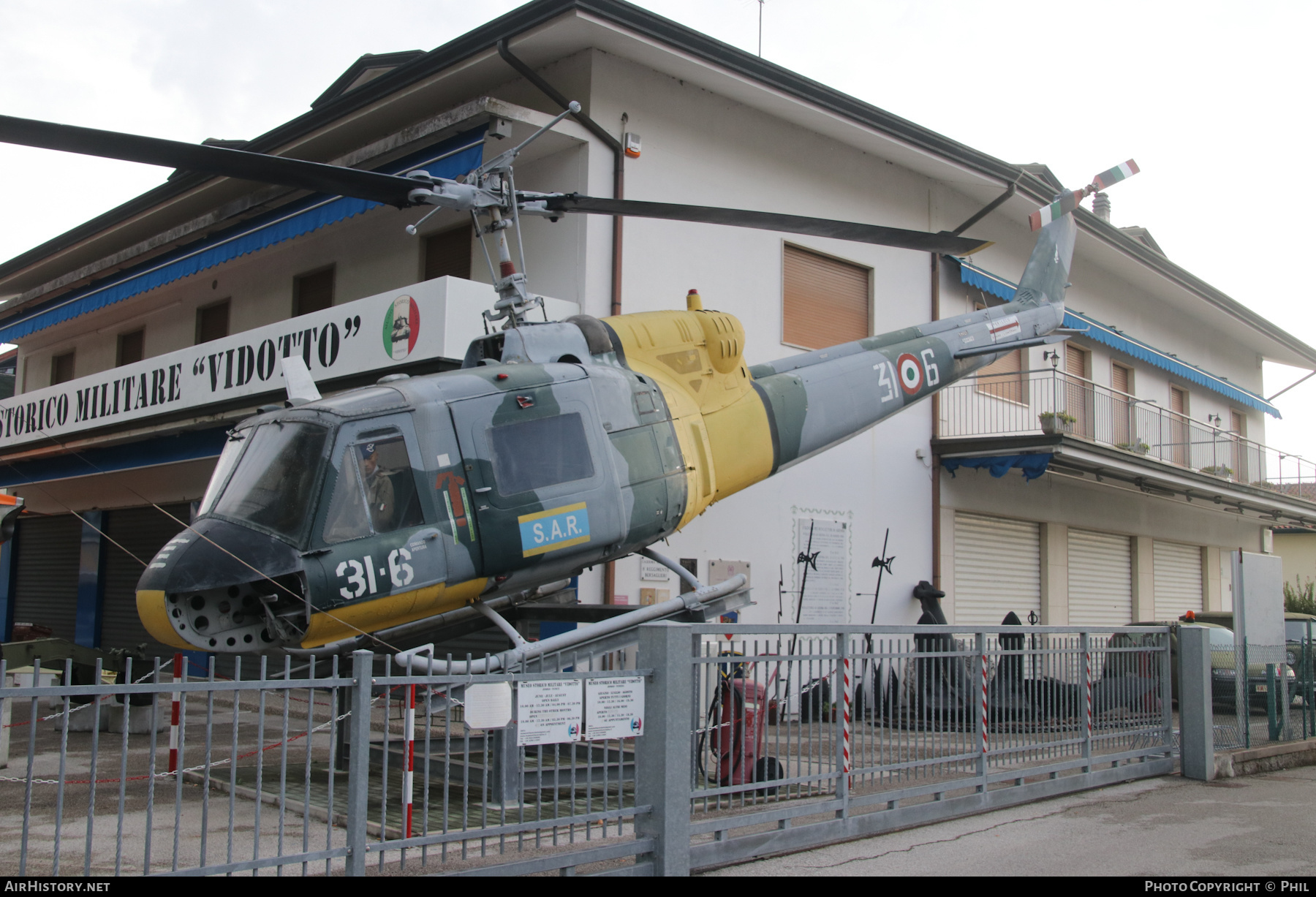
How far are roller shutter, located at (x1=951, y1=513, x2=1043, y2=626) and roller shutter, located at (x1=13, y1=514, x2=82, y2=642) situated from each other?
16960 millimetres

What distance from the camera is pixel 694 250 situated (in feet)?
46.3

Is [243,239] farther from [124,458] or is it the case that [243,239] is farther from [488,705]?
[488,705]

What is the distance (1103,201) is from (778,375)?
829 inches

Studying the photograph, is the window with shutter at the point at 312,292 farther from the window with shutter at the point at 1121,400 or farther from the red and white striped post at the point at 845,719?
the window with shutter at the point at 1121,400

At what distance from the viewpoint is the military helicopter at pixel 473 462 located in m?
7.27

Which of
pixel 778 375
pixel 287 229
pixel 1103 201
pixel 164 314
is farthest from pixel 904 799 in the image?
pixel 1103 201

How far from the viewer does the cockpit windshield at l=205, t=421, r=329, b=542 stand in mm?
7387

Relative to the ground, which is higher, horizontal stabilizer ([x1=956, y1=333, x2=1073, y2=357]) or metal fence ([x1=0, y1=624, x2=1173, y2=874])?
horizontal stabilizer ([x1=956, y1=333, x2=1073, y2=357])

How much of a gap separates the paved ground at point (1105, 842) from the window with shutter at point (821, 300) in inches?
316

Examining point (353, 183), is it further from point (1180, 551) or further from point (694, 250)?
point (1180, 551)

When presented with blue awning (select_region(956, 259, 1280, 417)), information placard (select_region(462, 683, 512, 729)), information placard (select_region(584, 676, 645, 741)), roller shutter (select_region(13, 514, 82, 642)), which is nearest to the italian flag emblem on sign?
information placard (select_region(584, 676, 645, 741))

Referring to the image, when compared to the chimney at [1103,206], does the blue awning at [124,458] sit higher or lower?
lower

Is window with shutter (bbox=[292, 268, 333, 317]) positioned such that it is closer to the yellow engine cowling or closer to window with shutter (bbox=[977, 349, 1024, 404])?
the yellow engine cowling

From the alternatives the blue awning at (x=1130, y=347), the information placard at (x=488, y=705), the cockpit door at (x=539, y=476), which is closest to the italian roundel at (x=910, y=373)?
the blue awning at (x=1130, y=347)
